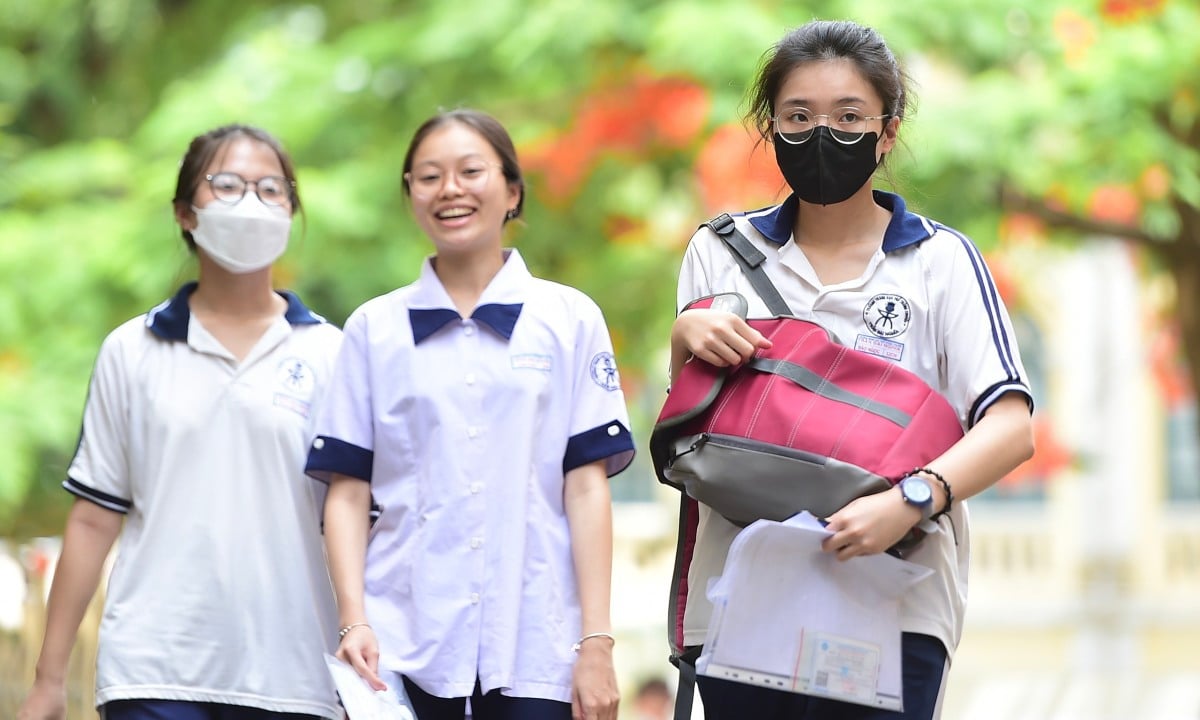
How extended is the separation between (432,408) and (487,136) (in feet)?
1.87

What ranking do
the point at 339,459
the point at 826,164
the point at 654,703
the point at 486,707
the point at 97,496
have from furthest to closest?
the point at 654,703
the point at 97,496
the point at 339,459
the point at 486,707
the point at 826,164

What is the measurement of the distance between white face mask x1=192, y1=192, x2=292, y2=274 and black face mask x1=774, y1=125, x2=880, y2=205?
1.26 m

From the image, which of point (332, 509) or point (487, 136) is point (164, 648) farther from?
point (487, 136)

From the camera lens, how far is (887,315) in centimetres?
280

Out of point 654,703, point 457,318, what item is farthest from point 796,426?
point 654,703

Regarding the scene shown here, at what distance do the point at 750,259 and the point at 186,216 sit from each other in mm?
1396

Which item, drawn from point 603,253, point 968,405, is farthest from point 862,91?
point 603,253

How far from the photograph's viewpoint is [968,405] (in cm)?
275

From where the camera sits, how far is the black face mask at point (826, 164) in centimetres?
278

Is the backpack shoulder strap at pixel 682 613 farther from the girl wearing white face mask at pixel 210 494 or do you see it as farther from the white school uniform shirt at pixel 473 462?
the girl wearing white face mask at pixel 210 494

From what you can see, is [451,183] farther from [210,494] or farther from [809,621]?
[809,621]

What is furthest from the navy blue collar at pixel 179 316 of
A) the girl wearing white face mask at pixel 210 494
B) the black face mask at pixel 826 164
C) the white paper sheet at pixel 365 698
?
the black face mask at pixel 826 164

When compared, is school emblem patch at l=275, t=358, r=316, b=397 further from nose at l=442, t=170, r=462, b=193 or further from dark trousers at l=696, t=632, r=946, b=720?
dark trousers at l=696, t=632, r=946, b=720

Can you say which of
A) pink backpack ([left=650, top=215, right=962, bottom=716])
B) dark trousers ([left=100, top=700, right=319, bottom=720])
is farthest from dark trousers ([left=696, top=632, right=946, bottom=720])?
dark trousers ([left=100, top=700, right=319, bottom=720])
